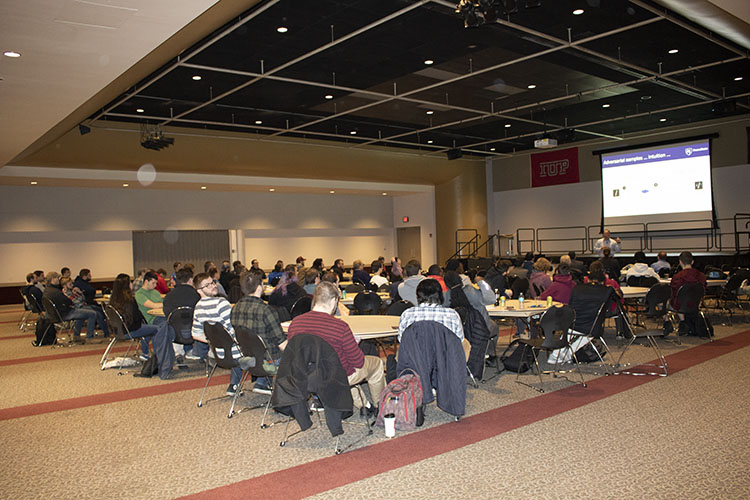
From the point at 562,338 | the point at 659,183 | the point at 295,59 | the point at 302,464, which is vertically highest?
the point at 295,59

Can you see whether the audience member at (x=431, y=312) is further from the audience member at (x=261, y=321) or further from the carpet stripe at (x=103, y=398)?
the carpet stripe at (x=103, y=398)

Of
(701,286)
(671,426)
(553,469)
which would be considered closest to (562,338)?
(671,426)

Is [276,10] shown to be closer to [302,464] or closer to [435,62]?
[435,62]

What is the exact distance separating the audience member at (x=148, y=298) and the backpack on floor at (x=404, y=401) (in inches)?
173

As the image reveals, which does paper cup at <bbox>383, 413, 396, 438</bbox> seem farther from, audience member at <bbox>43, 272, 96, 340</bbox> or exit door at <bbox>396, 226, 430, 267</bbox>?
exit door at <bbox>396, 226, 430, 267</bbox>

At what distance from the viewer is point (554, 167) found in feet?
66.6

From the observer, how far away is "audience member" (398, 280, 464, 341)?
500 centimetres

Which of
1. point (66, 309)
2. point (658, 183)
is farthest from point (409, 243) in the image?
point (66, 309)

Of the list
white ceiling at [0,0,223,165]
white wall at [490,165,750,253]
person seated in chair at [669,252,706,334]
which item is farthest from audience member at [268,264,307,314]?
white wall at [490,165,750,253]

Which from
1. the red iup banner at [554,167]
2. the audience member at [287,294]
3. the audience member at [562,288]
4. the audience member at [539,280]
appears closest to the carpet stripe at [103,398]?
the audience member at [287,294]

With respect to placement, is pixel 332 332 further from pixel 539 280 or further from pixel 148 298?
pixel 539 280

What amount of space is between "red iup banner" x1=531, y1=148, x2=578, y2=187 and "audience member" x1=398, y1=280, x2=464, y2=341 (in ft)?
52.6

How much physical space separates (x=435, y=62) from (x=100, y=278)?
12.0m

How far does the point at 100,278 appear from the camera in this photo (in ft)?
56.1
